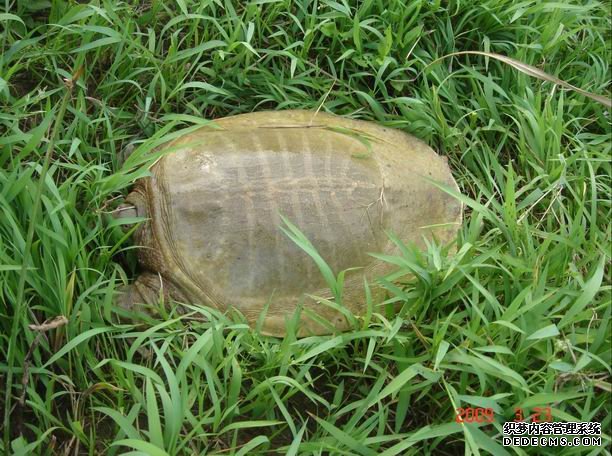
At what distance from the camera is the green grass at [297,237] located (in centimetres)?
229

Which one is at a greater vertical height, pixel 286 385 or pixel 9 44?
pixel 9 44

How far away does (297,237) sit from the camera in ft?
8.14

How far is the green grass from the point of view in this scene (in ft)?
7.52

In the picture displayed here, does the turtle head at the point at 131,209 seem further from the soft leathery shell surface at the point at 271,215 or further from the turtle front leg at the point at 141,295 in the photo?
the turtle front leg at the point at 141,295

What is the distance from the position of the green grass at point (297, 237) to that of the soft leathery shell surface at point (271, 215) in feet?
0.45

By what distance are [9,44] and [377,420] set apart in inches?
87.1

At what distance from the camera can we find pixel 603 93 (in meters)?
3.23

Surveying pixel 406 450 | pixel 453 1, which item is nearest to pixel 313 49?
pixel 453 1

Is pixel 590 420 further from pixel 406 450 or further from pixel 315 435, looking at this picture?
pixel 315 435
